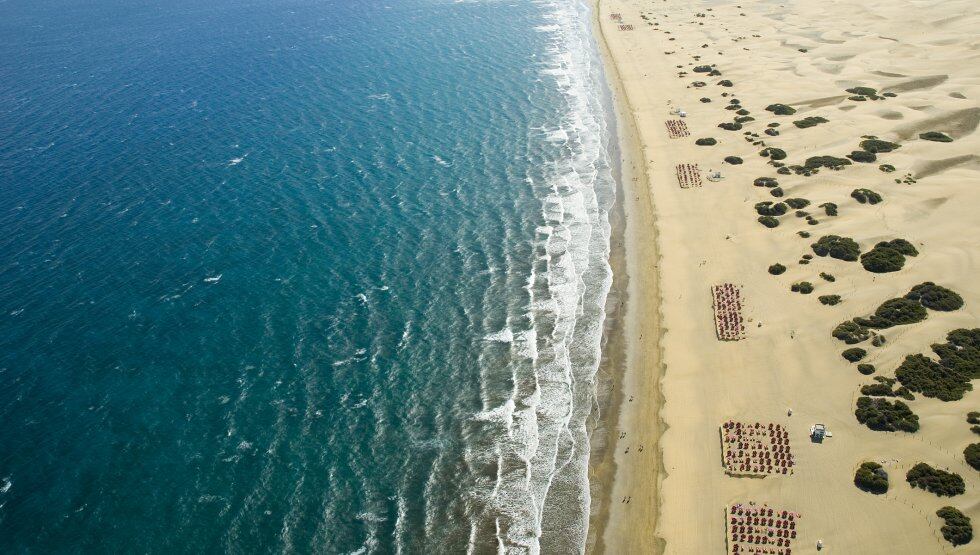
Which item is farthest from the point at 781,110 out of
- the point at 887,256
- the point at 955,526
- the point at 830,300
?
the point at 955,526

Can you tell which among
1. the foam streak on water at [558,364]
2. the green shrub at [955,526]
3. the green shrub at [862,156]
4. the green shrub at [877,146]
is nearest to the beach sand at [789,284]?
the green shrub at [955,526]

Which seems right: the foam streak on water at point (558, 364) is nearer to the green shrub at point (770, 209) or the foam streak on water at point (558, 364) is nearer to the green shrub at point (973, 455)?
the green shrub at point (770, 209)

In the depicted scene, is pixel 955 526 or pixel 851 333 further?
pixel 851 333

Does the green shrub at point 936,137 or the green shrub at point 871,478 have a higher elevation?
the green shrub at point 936,137

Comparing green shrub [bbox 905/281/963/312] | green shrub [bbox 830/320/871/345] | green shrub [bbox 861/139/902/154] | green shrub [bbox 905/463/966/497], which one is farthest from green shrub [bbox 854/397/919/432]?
green shrub [bbox 861/139/902/154]

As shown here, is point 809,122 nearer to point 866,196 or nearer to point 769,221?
point 866,196

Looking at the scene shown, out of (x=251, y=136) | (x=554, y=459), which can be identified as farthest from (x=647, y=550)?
(x=251, y=136)

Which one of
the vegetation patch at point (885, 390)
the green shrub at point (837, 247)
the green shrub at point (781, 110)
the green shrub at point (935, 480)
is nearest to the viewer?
the green shrub at point (935, 480)
